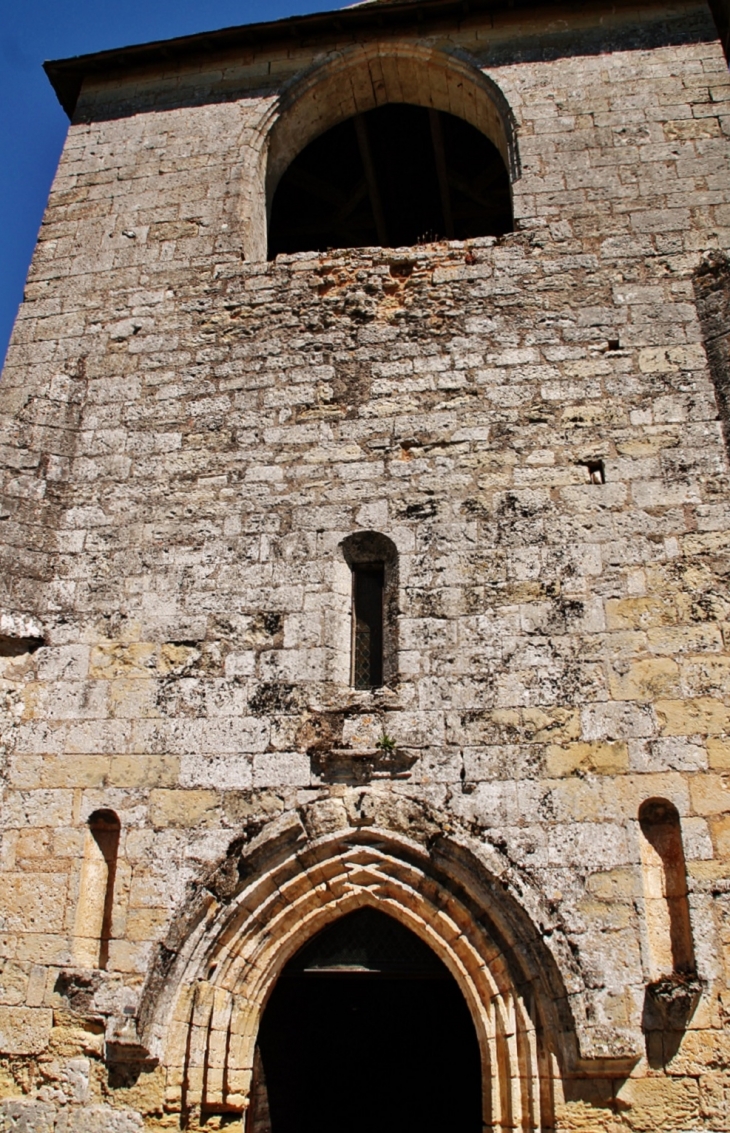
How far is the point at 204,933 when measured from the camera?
3.94m

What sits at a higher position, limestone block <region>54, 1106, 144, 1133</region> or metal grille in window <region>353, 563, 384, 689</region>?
metal grille in window <region>353, 563, 384, 689</region>

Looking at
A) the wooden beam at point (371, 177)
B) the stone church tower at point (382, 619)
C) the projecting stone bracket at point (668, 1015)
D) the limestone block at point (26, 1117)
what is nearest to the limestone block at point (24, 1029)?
the stone church tower at point (382, 619)

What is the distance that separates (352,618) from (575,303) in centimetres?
205

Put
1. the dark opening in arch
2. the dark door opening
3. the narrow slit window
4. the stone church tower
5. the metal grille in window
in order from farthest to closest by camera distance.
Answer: the dark opening in arch
the dark door opening
the metal grille in window
the narrow slit window
the stone church tower

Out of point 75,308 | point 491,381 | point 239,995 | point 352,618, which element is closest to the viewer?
point 239,995

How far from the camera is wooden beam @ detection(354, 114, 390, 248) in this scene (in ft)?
23.8

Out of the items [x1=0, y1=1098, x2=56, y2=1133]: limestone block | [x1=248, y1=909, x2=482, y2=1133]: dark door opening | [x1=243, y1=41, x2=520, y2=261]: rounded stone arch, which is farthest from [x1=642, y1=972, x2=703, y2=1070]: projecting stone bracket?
[x1=243, y1=41, x2=520, y2=261]: rounded stone arch

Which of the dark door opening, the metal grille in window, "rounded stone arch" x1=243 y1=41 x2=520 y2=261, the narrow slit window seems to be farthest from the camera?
"rounded stone arch" x1=243 y1=41 x2=520 y2=261

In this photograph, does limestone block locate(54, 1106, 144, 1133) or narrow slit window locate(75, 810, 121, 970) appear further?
narrow slit window locate(75, 810, 121, 970)

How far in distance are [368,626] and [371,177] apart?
181 inches

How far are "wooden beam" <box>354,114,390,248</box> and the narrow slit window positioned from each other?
5.14 meters

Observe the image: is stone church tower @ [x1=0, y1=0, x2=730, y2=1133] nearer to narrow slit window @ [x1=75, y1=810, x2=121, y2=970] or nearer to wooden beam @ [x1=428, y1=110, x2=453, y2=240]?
narrow slit window @ [x1=75, y1=810, x2=121, y2=970]

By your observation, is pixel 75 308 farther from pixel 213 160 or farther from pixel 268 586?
pixel 268 586

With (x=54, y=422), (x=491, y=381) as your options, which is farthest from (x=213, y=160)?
(x=491, y=381)
